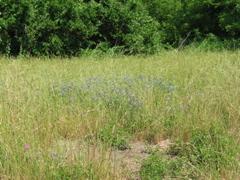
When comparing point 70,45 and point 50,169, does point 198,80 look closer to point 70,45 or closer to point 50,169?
point 50,169

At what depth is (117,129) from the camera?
3.75m

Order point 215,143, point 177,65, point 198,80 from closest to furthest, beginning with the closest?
point 215,143, point 198,80, point 177,65

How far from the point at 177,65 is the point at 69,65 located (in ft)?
8.49

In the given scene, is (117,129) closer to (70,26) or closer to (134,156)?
(134,156)

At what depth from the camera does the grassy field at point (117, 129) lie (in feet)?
8.84

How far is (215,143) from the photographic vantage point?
10.4 feet

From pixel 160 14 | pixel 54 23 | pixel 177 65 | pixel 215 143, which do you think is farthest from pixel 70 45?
pixel 160 14

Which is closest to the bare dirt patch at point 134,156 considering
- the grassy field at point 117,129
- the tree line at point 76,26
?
the grassy field at point 117,129

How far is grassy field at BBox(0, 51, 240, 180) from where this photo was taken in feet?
8.84

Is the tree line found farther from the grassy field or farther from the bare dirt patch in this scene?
the bare dirt patch

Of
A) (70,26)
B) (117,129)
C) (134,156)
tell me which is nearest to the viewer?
(134,156)

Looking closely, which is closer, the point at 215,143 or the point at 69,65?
the point at 215,143

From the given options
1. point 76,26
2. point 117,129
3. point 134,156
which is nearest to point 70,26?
point 76,26

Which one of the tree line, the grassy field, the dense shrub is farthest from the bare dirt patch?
the dense shrub
